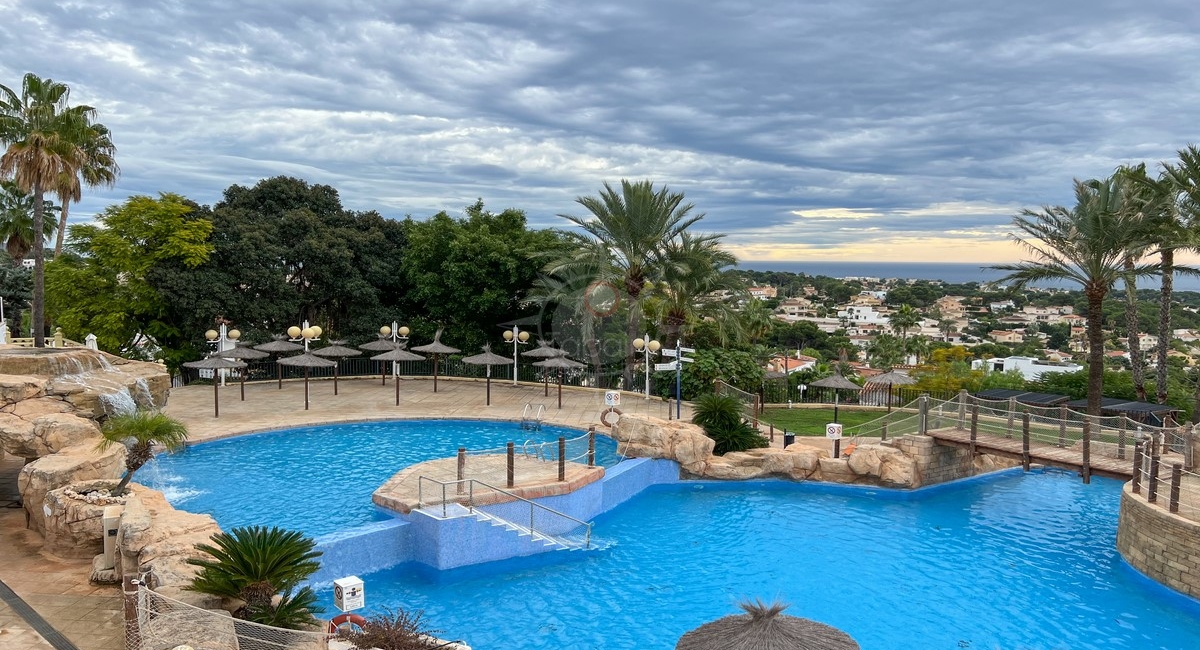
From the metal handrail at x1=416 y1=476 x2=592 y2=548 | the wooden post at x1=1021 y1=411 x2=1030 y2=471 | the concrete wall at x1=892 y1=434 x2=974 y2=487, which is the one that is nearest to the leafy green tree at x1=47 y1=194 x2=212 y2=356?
the metal handrail at x1=416 y1=476 x2=592 y2=548

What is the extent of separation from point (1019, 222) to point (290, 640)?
78.9 feet

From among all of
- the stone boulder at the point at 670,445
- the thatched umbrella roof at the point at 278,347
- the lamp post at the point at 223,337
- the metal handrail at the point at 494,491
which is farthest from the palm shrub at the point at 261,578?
the lamp post at the point at 223,337

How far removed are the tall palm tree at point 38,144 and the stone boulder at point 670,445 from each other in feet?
56.1

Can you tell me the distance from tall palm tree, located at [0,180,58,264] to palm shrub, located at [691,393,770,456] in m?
36.1

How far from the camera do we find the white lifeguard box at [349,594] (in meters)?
9.02

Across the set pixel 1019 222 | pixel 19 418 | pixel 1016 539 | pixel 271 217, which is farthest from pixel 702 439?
pixel 271 217

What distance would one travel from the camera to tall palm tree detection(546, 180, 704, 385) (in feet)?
90.9

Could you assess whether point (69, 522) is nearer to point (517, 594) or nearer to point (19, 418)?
point (19, 418)

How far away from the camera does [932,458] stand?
19.8m

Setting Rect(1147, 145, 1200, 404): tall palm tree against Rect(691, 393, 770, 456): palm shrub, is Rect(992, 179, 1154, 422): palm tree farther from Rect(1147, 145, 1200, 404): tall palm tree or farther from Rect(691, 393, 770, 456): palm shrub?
Rect(691, 393, 770, 456): palm shrub

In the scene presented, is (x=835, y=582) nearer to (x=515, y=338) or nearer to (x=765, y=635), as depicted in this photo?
(x=765, y=635)

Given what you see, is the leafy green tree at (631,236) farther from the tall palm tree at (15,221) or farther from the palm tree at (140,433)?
the tall palm tree at (15,221)

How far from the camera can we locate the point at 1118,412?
23.0 m

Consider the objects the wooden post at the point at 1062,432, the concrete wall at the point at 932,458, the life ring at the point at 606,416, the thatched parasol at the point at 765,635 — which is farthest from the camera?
the life ring at the point at 606,416
